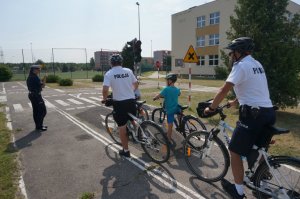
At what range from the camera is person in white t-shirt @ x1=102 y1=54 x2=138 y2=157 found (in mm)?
5211

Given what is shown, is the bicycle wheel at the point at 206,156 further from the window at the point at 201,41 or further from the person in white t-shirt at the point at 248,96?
the window at the point at 201,41

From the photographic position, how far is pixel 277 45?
9000 millimetres

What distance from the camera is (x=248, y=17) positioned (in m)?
9.60

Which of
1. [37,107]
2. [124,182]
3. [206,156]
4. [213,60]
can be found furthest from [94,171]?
[213,60]

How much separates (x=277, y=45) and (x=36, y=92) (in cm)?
830

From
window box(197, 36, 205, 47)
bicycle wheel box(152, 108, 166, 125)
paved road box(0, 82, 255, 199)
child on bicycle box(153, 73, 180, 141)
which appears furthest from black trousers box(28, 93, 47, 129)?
window box(197, 36, 205, 47)

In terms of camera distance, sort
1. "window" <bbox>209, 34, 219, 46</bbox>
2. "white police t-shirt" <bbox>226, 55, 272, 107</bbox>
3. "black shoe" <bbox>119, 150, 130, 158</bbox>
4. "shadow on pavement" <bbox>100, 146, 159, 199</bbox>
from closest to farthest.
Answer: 1. "white police t-shirt" <bbox>226, 55, 272, 107</bbox>
2. "shadow on pavement" <bbox>100, 146, 159, 199</bbox>
3. "black shoe" <bbox>119, 150, 130, 158</bbox>
4. "window" <bbox>209, 34, 219, 46</bbox>

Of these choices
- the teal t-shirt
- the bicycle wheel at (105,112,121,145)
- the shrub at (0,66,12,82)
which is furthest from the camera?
the shrub at (0,66,12,82)

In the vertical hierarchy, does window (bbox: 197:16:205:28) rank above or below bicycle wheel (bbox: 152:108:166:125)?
above

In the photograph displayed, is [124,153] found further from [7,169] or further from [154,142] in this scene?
[7,169]

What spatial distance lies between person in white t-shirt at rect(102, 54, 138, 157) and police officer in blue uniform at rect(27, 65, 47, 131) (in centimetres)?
363

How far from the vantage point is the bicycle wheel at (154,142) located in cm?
513

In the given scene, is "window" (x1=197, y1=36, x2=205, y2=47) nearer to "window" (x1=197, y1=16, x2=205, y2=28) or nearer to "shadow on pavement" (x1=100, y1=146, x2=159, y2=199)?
"window" (x1=197, y1=16, x2=205, y2=28)

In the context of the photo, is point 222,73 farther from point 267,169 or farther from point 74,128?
point 267,169
